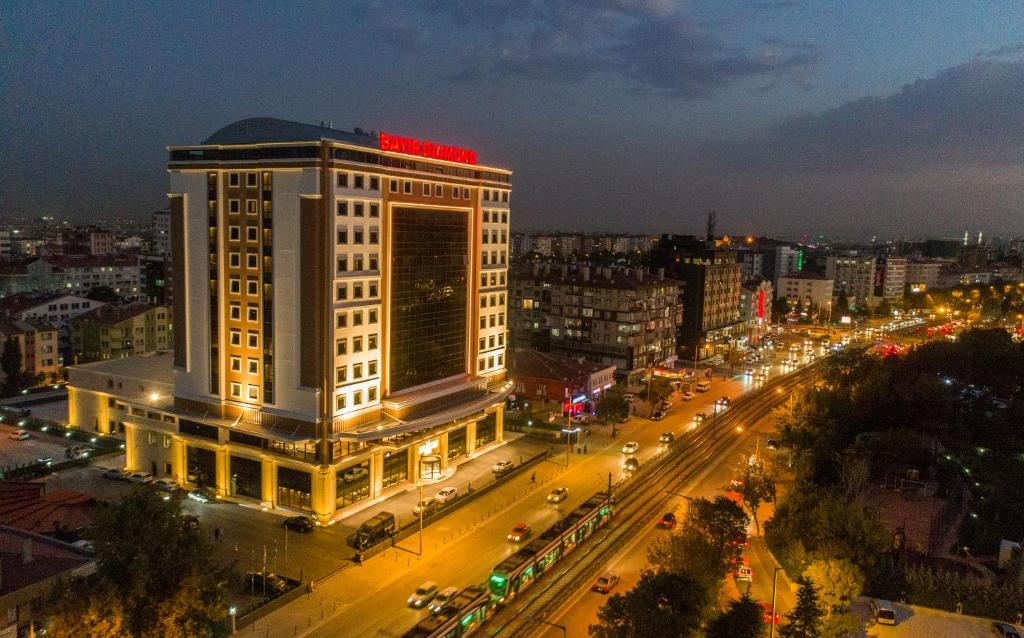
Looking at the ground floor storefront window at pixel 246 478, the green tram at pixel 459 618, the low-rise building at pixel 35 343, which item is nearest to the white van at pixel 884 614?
the green tram at pixel 459 618

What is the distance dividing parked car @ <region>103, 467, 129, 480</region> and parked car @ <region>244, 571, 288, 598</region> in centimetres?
2079

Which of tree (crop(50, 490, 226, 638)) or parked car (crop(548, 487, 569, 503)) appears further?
parked car (crop(548, 487, 569, 503))

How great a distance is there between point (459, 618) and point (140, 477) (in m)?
32.4

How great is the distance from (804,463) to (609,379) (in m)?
31.3

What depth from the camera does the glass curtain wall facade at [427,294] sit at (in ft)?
174

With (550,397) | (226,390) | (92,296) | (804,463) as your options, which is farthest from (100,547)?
(92,296)

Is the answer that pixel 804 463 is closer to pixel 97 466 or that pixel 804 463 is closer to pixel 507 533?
pixel 507 533

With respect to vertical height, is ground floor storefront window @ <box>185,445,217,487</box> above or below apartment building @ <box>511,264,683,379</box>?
below

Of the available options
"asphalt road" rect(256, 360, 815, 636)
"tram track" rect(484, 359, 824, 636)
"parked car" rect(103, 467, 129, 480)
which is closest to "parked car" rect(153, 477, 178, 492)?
"parked car" rect(103, 467, 129, 480)

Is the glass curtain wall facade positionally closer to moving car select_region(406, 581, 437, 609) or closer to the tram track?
the tram track

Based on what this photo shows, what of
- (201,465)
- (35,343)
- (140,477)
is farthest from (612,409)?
(35,343)

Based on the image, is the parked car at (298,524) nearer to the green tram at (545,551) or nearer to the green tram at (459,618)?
the green tram at (545,551)

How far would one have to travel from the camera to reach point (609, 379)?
84.9 metres

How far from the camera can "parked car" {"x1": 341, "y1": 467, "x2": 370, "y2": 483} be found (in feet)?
156
